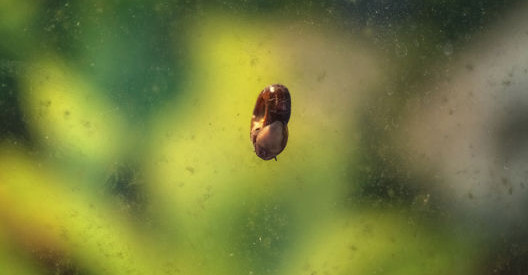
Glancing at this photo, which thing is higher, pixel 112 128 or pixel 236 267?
pixel 112 128

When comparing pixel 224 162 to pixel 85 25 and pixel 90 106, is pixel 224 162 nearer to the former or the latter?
pixel 90 106

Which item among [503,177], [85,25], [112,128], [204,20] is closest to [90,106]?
[112,128]

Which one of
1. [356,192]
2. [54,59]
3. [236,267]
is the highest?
[54,59]

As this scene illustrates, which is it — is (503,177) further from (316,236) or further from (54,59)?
(54,59)
